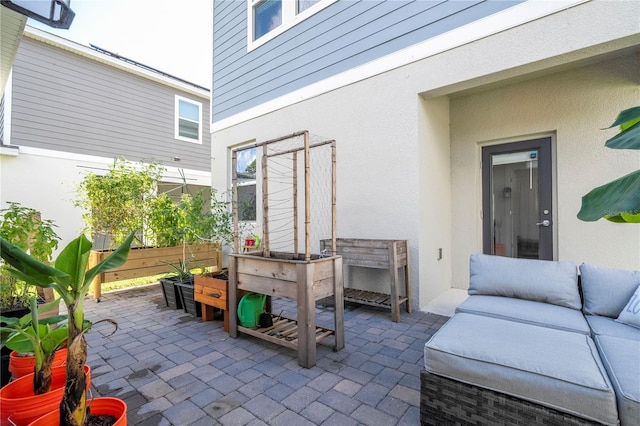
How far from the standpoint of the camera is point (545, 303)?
8.37 feet

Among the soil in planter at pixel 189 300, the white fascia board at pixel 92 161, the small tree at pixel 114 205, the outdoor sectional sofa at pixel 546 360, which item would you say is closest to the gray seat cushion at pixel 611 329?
the outdoor sectional sofa at pixel 546 360

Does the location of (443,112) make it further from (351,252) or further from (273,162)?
(273,162)

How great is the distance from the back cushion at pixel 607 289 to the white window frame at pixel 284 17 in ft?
15.5

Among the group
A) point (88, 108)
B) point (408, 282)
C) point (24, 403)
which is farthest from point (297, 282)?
point (88, 108)

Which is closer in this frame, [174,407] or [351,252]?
[174,407]

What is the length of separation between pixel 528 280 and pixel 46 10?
4.57 metres

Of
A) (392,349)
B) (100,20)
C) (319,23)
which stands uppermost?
(319,23)

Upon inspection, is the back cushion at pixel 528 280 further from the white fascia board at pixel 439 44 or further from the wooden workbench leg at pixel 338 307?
the white fascia board at pixel 439 44

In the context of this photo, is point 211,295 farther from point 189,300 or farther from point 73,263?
point 73,263

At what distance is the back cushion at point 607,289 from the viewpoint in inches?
89.4

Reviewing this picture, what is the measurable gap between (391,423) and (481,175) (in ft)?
12.4

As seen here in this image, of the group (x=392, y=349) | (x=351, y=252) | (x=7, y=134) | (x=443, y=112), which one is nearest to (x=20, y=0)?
(x=351, y=252)

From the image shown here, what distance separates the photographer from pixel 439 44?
3.54m

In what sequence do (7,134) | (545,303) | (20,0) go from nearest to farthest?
(20,0) → (545,303) → (7,134)
